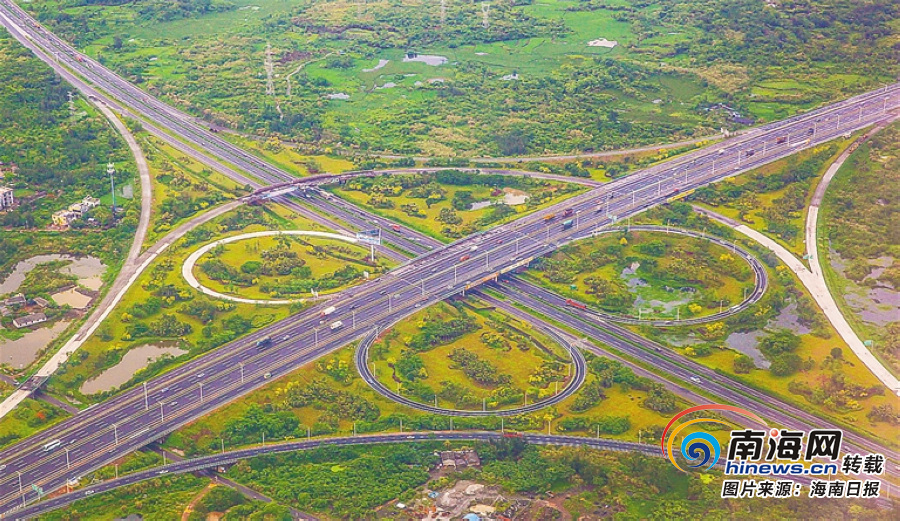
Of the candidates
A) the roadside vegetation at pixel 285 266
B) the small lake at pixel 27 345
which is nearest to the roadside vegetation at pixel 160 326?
the roadside vegetation at pixel 285 266

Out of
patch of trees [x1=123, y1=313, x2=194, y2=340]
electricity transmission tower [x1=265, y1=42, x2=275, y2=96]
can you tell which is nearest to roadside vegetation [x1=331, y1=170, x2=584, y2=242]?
patch of trees [x1=123, y1=313, x2=194, y2=340]

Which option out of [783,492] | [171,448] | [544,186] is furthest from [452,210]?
[783,492]

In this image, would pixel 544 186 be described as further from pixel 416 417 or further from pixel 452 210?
pixel 416 417

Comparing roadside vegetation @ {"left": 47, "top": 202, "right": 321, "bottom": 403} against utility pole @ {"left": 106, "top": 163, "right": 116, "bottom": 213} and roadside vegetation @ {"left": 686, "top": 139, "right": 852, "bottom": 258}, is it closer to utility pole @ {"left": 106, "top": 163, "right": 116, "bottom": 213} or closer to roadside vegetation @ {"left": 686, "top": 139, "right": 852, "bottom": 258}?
utility pole @ {"left": 106, "top": 163, "right": 116, "bottom": 213}

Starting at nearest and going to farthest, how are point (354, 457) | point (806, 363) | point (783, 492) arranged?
1. point (783, 492)
2. point (354, 457)
3. point (806, 363)

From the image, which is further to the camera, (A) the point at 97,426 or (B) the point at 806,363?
(B) the point at 806,363

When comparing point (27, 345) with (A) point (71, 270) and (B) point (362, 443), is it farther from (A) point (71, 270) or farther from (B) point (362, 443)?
(B) point (362, 443)
